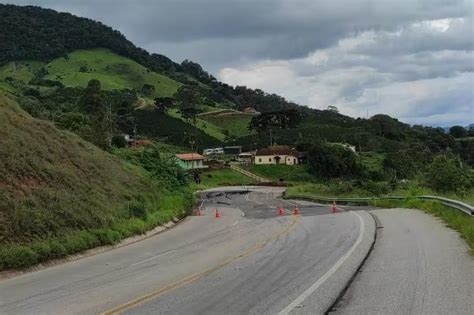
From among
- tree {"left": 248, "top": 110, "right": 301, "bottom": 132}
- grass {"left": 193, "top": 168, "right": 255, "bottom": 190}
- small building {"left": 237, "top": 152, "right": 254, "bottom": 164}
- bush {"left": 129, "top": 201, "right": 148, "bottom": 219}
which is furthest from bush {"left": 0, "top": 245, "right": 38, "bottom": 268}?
tree {"left": 248, "top": 110, "right": 301, "bottom": 132}

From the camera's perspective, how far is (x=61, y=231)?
65.6 ft

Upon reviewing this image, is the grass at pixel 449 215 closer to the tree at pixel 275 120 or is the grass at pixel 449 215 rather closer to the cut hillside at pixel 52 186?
the cut hillside at pixel 52 186

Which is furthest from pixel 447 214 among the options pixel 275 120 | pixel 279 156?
pixel 275 120

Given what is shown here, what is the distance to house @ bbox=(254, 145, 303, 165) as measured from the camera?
418ft

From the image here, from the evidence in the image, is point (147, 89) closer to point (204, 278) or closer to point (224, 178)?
point (224, 178)

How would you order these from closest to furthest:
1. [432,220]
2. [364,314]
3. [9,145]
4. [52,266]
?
[364,314] < [52,266] < [432,220] < [9,145]

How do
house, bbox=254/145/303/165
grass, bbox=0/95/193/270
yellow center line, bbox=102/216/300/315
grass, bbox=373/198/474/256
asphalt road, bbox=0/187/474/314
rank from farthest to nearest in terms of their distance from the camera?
house, bbox=254/145/303/165 < grass, bbox=0/95/193/270 < grass, bbox=373/198/474/256 < yellow center line, bbox=102/216/300/315 < asphalt road, bbox=0/187/474/314

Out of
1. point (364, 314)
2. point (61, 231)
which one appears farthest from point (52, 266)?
point (364, 314)

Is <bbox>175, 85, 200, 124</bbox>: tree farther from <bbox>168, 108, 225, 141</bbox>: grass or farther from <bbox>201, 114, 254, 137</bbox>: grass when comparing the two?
<bbox>201, 114, 254, 137</bbox>: grass

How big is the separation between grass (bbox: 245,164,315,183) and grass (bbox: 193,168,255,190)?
18.1ft

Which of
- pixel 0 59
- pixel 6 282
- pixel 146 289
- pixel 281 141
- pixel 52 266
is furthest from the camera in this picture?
pixel 0 59

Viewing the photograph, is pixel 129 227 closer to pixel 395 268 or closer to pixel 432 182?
pixel 395 268

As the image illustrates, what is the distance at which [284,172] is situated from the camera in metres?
120

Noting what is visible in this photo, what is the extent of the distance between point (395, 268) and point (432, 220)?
11535mm
